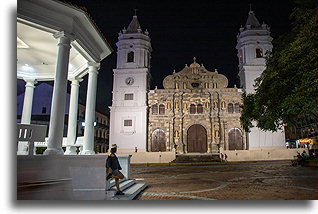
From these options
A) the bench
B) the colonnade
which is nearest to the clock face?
the colonnade

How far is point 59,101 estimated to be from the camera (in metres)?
6.05

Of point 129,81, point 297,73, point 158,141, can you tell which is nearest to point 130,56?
point 129,81

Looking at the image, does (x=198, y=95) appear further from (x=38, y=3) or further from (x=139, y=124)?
(x=38, y=3)

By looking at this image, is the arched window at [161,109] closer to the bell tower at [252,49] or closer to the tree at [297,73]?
the bell tower at [252,49]

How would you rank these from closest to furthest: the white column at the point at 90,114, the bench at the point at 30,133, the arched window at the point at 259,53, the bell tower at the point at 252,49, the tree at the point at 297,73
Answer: the bench at the point at 30,133 < the white column at the point at 90,114 < the tree at the point at 297,73 < the bell tower at the point at 252,49 < the arched window at the point at 259,53

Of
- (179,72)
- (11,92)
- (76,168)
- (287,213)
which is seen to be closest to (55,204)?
(76,168)

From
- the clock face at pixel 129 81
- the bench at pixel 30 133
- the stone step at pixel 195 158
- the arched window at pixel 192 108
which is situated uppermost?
the clock face at pixel 129 81

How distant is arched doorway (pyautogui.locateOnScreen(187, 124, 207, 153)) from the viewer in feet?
103

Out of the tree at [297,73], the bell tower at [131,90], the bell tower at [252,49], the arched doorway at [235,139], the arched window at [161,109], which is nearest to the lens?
the tree at [297,73]

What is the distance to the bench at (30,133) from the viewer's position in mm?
5625

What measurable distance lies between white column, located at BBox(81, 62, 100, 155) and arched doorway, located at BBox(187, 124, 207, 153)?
24742 mm

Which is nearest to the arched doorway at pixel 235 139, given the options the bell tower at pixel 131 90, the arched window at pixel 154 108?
the arched window at pixel 154 108

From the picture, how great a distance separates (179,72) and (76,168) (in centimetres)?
2906

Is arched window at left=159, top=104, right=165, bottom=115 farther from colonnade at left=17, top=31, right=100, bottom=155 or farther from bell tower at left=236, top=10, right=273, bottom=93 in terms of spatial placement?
colonnade at left=17, top=31, right=100, bottom=155
